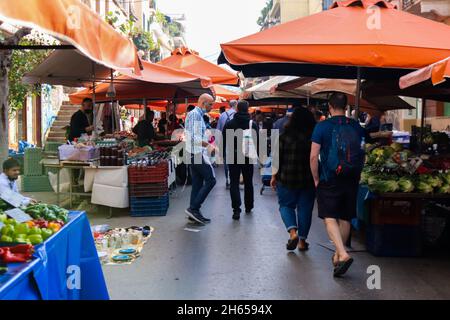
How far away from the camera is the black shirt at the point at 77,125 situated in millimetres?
10430

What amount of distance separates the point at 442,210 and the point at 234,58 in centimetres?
351

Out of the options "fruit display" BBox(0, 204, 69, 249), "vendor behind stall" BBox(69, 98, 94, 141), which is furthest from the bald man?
"vendor behind stall" BBox(69, 98, 94, 141)

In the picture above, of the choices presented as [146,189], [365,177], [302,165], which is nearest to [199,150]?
[146,189]

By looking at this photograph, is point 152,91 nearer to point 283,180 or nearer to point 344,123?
point 283,180

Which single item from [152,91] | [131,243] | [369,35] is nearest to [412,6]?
[152,91]

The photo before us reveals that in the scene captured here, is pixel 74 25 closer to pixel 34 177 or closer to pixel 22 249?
pixel 22 249

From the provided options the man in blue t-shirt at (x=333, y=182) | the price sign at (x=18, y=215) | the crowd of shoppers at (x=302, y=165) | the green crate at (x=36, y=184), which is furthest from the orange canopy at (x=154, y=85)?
the price sign at (x=18, y=215)

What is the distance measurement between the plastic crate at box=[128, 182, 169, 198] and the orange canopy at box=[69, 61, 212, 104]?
2.07 meters

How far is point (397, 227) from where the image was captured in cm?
601

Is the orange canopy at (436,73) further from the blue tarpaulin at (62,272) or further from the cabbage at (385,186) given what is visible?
the blue tarpaulin at (62,272)

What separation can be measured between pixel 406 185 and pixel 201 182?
317 centimetres

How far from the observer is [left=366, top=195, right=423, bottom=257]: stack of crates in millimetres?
6004

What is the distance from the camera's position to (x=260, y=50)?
213 inches
